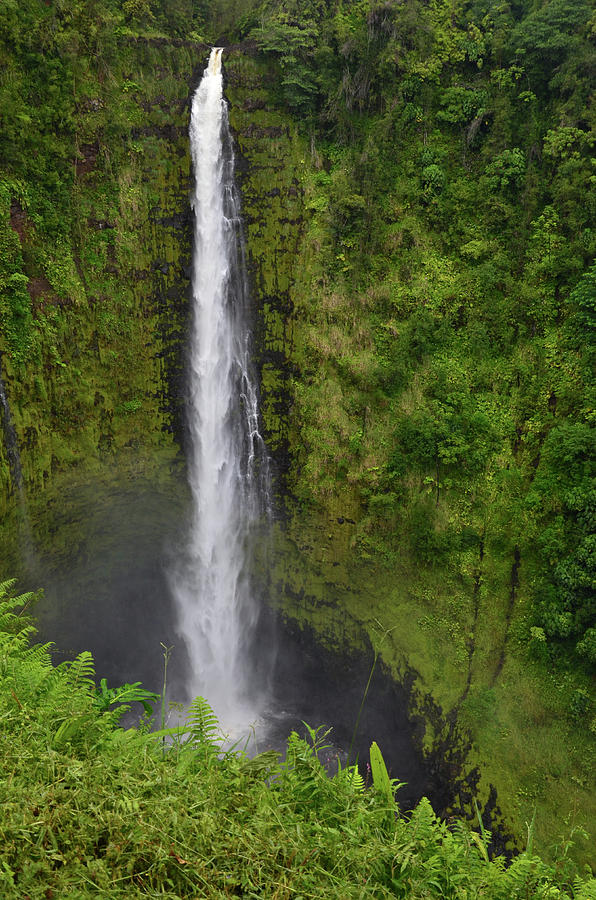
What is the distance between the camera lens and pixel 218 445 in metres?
13.5

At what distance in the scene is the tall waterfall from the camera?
1347 cm

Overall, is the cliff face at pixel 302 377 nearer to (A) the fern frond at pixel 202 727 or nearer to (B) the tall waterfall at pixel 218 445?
(B) the tall waterfall at pixel 218 445

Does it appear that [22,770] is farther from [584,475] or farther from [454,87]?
[454,87]

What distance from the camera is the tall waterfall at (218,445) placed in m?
13.5

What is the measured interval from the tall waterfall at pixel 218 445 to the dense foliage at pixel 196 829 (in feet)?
34.3

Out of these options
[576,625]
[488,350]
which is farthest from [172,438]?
[576,625]

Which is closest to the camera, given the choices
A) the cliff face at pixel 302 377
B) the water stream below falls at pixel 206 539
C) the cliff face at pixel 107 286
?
the cliff face at pixel 302 377

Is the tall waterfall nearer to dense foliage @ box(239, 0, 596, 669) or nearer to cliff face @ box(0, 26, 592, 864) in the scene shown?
cliff face @ box(0, 26, 592, 864)

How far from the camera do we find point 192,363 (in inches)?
535

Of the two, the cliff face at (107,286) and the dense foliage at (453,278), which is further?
the cliff face at (107,286)

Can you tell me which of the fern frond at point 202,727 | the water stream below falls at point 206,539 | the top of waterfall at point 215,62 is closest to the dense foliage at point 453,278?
the top of waterfall at point 215,62

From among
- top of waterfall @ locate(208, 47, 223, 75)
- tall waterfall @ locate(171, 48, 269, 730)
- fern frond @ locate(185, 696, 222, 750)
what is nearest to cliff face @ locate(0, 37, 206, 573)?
top of waterfall @ locate(208, 47, 223, 75)

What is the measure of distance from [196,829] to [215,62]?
57.6 ft

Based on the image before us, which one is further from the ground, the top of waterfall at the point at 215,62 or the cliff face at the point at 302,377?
the top of waterfall at the point at 215,62
